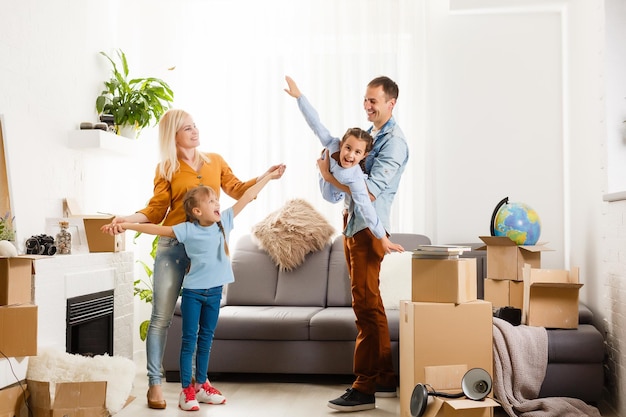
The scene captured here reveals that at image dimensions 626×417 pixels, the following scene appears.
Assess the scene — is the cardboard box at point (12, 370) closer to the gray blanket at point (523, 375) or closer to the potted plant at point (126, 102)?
the potted plant at point (126, 102)

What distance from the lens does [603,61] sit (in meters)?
3.78

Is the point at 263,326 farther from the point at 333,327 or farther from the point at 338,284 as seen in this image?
the point at 338,284

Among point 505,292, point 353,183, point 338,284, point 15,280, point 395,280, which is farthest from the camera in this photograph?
point 338,284

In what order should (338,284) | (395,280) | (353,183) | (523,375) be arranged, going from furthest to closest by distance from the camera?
(338,284), (395,280), (523,375), (353,183)

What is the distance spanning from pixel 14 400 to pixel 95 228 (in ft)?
4.51

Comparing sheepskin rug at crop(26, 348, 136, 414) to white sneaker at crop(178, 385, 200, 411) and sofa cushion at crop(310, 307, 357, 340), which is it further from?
sofa cushion at crop(310, 307, 357, 340)

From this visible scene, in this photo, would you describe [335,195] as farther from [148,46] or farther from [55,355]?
[148,46]

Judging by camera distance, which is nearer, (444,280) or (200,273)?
(444,280)

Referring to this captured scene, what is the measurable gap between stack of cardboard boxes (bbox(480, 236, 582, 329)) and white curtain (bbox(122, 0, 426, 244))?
1.38m

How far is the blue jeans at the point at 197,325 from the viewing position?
3580 mm

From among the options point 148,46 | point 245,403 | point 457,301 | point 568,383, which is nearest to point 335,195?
point 457,301

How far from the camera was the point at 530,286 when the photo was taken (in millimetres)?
3664

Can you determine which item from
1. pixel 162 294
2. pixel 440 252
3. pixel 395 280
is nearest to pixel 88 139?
pixel 162 294

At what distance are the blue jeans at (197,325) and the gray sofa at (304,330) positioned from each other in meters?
0.55
